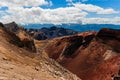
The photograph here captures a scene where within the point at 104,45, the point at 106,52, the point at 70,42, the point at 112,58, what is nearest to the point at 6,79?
the point at 112,58

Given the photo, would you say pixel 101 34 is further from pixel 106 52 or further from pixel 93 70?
pixel 93 70

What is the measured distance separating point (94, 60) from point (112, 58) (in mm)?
11726

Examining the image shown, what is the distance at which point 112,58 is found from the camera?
8775cm

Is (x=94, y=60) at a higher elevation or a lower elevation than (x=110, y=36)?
lower

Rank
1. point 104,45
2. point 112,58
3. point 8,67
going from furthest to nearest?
point 104,45
point 112,58
point 8,67

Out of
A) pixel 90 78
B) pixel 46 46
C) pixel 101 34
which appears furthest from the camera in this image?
pixel 46 46

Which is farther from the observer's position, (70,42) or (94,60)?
(70,42)

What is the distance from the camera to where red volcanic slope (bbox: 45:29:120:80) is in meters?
81.9

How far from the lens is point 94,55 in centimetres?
10219

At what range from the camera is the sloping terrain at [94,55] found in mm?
81812

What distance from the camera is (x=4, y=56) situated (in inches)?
1345

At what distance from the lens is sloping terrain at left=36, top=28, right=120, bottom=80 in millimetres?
81812

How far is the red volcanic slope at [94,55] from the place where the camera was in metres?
81.9

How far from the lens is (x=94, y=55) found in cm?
10219
